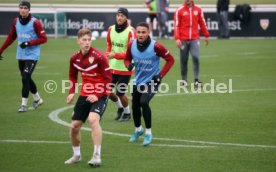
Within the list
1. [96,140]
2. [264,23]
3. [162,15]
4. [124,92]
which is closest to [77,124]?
[96,140]

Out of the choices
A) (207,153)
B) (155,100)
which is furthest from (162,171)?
(155,100)

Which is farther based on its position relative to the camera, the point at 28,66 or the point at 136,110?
the point at 28,66

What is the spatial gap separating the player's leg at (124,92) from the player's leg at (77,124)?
3.99 metres

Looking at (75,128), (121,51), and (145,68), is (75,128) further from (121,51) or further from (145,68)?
(121,51)

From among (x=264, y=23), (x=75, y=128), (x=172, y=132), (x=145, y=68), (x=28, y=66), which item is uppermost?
(x=145, y=68)

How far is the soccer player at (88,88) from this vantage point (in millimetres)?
11305

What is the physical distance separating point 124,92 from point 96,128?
446 centimetres

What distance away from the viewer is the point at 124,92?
15.5 meters

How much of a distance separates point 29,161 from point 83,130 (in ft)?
9.83

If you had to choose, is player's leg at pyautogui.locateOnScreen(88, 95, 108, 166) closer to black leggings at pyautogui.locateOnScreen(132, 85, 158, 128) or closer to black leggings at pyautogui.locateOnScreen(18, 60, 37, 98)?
black leggings at pyautogui.locateOnScreen(132, 85, 158, 128)

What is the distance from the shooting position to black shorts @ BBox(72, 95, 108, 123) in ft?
37.2

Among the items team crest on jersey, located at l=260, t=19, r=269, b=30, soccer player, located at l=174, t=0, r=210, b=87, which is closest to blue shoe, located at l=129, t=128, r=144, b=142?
soccer player, located at l=174, t=0, r=210, b=87

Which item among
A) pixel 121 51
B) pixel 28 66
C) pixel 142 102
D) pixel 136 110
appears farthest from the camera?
pixel 28 66

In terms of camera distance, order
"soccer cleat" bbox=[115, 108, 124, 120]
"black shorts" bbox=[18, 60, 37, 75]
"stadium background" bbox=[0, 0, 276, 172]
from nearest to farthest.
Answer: "stadium background" bbox=[0, 0, 276, 172]
"soccer cleat" bbox=[115, 108, 124, 120]
"black shorts" bbox=[18, 60, 37, 75]
